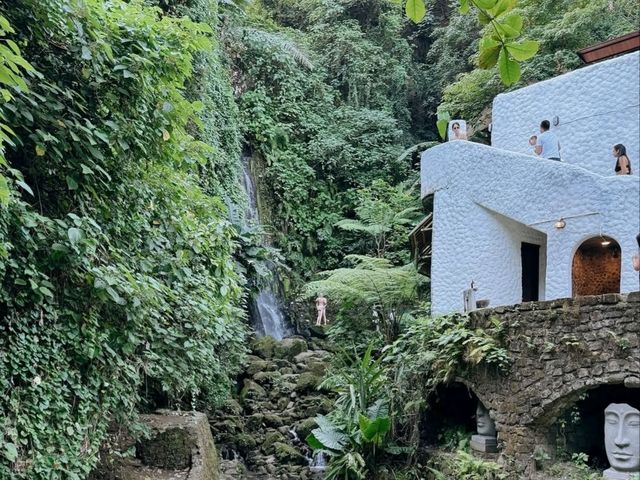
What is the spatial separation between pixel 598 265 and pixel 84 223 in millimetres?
3017

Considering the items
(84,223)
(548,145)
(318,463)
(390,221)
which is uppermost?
(390,221)

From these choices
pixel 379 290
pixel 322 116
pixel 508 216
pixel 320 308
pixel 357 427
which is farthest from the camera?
pixel 322 116

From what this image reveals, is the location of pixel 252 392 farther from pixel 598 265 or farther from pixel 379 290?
pixel 598 265

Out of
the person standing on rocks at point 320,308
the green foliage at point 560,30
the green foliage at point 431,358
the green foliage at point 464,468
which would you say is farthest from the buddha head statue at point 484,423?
the person standing on rocks at point 320,308

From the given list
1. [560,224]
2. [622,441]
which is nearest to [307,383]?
[622,441]

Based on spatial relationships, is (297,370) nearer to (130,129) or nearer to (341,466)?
(341,466)

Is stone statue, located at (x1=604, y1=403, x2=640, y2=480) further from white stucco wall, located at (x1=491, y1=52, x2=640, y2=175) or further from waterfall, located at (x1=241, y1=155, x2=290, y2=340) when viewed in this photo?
waterfall, located at (x1=241, y1=155, x2=290, y2=340)

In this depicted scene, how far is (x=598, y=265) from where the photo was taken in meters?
3.32

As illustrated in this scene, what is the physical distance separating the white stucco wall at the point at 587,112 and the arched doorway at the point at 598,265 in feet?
1.28

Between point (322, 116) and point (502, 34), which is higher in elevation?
point (322, 116)

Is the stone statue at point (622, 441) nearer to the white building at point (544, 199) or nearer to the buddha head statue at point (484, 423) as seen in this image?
the white building at point (544, 199)

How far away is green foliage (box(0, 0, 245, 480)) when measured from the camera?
352 cm

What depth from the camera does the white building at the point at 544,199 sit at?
278 cm

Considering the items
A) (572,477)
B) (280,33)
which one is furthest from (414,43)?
(572,477)
